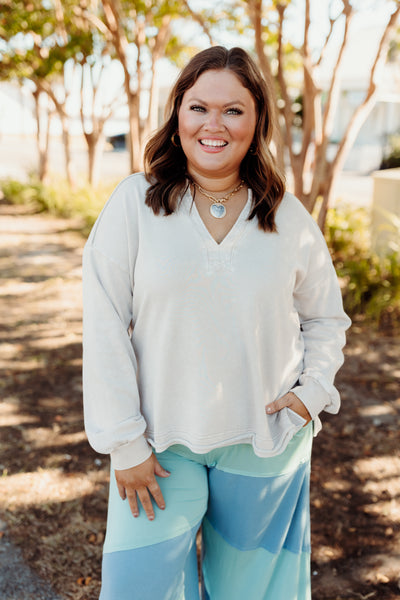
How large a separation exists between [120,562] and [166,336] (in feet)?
2.02

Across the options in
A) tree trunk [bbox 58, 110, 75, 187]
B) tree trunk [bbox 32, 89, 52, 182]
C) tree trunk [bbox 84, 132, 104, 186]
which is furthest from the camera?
tree trunk [bbox 32, 89, 52, 182]

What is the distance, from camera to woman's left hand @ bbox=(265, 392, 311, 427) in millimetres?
1715

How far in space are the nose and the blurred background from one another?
1.71 feet

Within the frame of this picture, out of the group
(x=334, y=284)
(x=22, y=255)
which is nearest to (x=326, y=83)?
(x=22, y=255)

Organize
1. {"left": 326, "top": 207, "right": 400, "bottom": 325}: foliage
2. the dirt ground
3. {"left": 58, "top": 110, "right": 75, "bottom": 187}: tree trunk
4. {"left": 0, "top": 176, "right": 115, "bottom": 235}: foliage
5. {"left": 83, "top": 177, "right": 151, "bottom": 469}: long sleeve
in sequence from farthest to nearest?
Result: {"left": 58, "top": 110, "right": 75, "bottom": 187}: tree trunk < {"left": 0, "top": 176, "right": 115, "bottom": 235}: foliage < {"left": 326, "top": 207, "right": 400, "bottom": 325}: foliage < the dirt ground < {"left": 83, "top": 177, "right": 151, "bottom": 469}: long sleeve

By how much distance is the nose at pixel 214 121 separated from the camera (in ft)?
5.30

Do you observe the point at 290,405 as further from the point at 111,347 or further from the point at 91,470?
the point at 91,470

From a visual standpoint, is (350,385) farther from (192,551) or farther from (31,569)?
(192,551)

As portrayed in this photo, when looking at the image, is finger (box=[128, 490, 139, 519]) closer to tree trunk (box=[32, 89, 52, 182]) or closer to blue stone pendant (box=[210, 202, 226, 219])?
blue stone pendant (box=[210, 202, 226, 219])

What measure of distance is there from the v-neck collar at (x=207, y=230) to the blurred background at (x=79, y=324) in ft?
1.99

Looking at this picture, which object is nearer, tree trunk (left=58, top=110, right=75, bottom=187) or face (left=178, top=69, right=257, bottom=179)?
face (left=178, top=69, right=257, bottom=179)

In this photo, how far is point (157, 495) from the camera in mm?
1607

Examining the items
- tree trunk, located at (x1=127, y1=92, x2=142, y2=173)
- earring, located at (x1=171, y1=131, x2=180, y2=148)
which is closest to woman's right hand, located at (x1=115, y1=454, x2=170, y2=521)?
earring, located at (x1=171, y1=131, x2=180, y2=148)

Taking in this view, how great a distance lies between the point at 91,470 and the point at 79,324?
2696 mm
